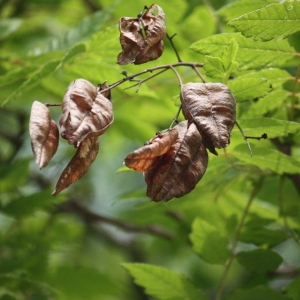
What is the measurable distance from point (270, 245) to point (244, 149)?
24 cm

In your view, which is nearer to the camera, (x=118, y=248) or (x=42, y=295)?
(x=42, y=295)

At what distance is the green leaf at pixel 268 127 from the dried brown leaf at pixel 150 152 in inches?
9.5

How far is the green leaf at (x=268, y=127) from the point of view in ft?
2.85

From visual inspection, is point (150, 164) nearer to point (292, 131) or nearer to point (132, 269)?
point (292, 131)

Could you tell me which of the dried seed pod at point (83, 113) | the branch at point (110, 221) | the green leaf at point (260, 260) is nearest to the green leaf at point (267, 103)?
the green leaf at point (260, 260)

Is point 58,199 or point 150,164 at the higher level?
point 150,164

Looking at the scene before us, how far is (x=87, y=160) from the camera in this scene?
0.71 meters

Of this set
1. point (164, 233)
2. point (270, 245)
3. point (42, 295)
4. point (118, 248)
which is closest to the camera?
point (270, 245)

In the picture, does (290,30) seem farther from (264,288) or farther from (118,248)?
(118,248)

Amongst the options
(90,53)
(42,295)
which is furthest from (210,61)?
(42,295)

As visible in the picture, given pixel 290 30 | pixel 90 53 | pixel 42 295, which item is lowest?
pixel 42 295

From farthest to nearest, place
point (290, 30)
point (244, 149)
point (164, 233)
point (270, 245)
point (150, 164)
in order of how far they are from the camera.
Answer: point (164, 233) → point (270, 245) → point (244, 149) → point (290, 30) → point (150, 164)

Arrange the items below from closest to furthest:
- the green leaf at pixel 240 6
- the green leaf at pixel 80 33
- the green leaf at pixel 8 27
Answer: the green leaf at pixel 240 6, the green leaf at pixel 80 33, the green leaf at pixel 8 27

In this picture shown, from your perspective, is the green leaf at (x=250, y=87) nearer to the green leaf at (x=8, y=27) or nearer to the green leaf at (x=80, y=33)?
the green leaf at (x=80, y=33)
